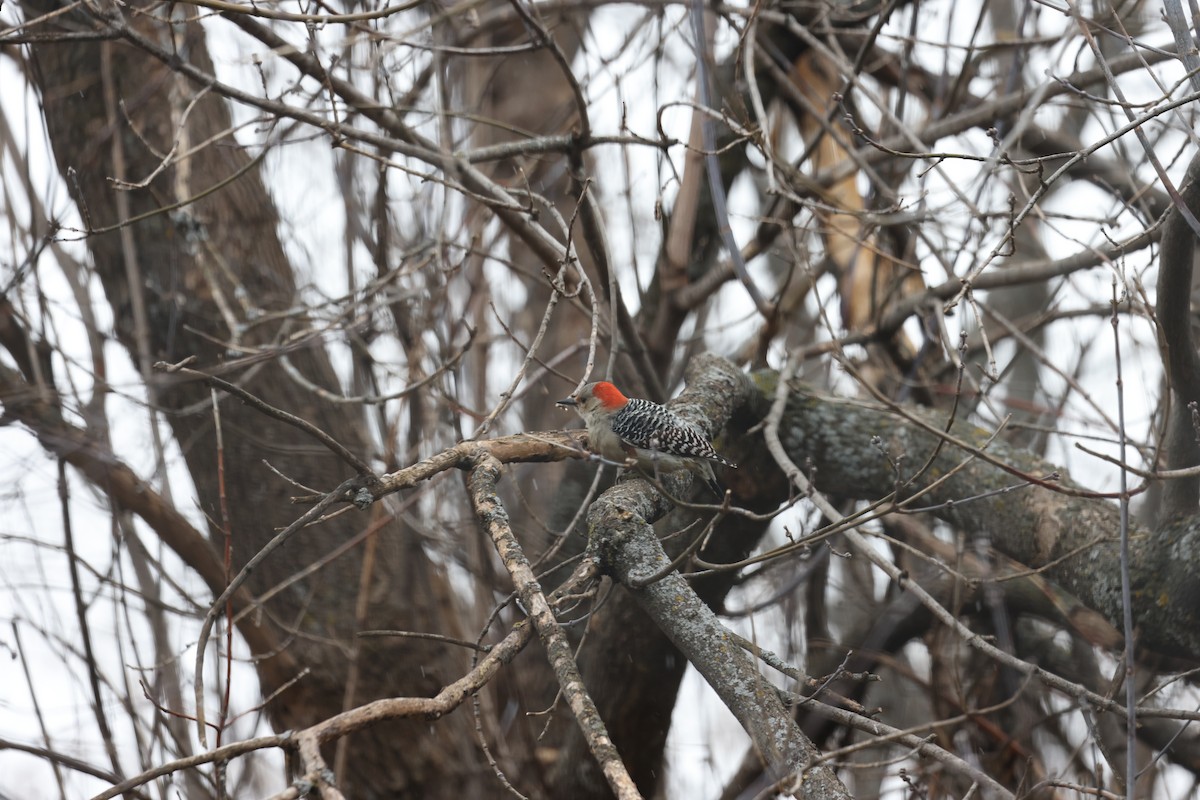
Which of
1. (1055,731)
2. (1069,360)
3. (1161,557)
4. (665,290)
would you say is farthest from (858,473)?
(1069,360)

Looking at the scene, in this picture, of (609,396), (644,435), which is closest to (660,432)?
(644,435)

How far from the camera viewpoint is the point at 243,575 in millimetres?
2082

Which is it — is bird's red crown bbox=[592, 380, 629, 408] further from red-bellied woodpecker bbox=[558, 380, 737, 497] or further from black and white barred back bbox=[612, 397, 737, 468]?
black and white barred back bbox=[612, 397, 737, 468]

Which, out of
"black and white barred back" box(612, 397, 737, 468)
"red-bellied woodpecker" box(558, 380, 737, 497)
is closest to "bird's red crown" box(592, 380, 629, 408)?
"red-bellied woodpecker" box(558, 380, 737, 497)

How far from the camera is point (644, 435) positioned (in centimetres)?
356

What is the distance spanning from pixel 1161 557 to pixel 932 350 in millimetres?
2156

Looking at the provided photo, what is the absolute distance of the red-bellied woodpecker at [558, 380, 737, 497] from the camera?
327cm

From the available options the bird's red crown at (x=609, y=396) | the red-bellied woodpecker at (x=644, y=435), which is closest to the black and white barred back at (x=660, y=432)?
the red-bellied woodpecker at (x=644, y=435)

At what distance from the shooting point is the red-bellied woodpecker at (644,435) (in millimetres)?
3271

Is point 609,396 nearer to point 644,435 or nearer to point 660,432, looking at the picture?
point 644,435

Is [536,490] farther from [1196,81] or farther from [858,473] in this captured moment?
[1196,81]

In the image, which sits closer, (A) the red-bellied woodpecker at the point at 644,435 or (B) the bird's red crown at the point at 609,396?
(A) the red-bellied woodpecker at the point at 644,435

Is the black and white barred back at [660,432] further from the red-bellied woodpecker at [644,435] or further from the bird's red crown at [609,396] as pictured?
the bird's red crown at [609,396]

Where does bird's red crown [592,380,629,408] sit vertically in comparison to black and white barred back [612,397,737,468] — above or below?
above
